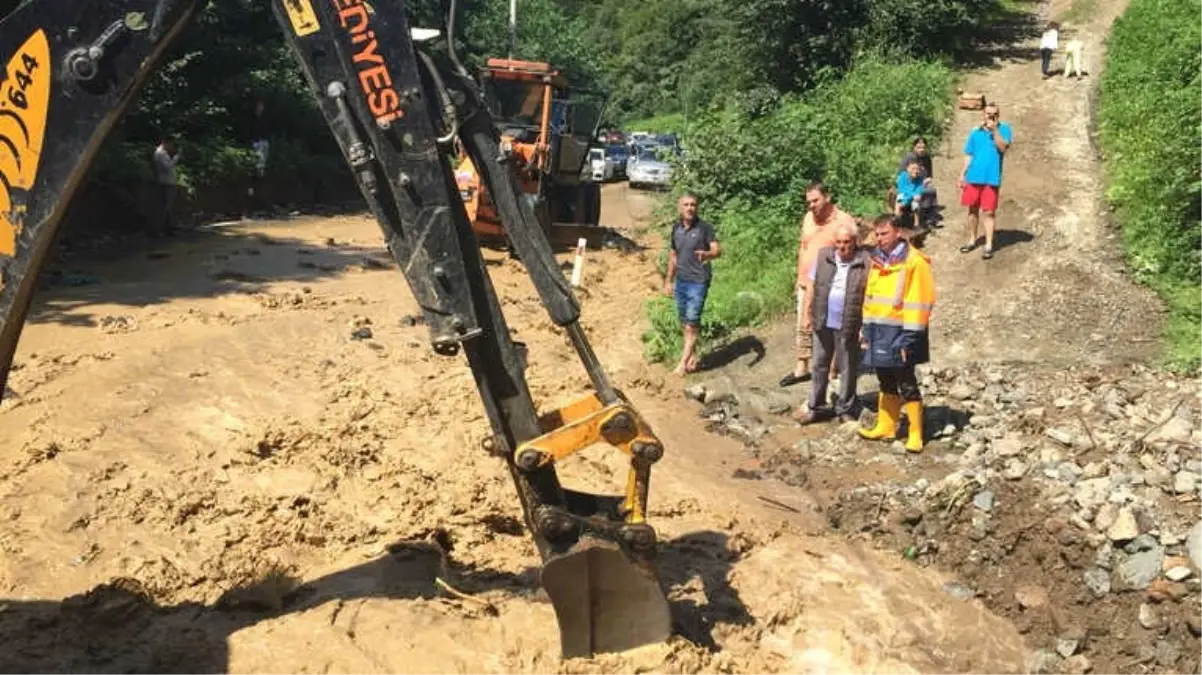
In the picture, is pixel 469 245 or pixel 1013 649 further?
pixel 1013 649

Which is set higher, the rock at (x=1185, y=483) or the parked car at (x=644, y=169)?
the rock at (x=1185, y=483)

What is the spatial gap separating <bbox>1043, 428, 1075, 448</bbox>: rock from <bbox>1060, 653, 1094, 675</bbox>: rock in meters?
2.00

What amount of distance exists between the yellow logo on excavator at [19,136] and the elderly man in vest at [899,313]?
17.6ft

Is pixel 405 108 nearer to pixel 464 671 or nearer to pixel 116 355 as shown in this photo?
pixel 464 671

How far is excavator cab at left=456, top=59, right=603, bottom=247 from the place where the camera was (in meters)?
16.2

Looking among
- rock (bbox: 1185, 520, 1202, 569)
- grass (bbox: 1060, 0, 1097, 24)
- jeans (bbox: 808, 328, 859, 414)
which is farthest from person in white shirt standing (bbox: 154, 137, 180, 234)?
grass (bbox: 1060, 0, 1097, 24)

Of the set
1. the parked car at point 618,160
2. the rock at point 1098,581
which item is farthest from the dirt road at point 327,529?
the parked car at point 618,160

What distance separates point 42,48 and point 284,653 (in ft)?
8.66

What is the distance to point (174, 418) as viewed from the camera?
738cm

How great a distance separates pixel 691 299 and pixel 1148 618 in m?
5.14

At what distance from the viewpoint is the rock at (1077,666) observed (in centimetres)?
505

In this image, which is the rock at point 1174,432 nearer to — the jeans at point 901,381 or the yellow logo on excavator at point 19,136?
the jeans at point 901,381

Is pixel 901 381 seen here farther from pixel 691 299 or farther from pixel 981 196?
pixel 981 196

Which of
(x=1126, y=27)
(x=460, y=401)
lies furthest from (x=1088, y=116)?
(x=460, y=401)
